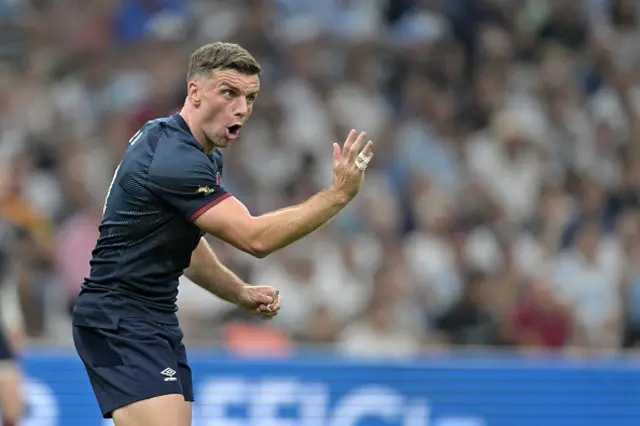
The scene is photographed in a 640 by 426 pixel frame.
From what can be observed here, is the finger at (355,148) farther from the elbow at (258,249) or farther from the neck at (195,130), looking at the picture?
the neck at (195,130)

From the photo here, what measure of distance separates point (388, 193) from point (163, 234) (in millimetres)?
6352

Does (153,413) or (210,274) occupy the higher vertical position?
(210,274)

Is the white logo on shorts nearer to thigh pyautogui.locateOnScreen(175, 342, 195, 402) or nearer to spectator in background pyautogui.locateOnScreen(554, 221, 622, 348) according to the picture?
thigh pyautogui.locateOnScreen(175, 342, 195, 402)

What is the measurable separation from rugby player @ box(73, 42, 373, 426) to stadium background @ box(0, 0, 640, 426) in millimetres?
3457

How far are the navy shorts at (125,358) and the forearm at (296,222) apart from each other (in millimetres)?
672

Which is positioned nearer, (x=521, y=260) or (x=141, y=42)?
(x=521, y=260)

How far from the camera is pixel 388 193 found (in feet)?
37.5

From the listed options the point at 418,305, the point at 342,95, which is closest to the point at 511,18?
the point at 342,95

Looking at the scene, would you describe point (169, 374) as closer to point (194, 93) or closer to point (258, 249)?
point (258, 249)

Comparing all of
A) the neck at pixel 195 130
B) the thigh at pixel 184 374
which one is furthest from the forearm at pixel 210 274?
the neck at pixel 195 130

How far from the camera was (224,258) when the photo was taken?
396 inches

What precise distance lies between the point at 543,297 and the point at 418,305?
107cm

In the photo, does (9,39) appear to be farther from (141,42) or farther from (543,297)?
(543,297)

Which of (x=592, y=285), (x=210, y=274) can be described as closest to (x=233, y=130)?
(x=210, y=274)
